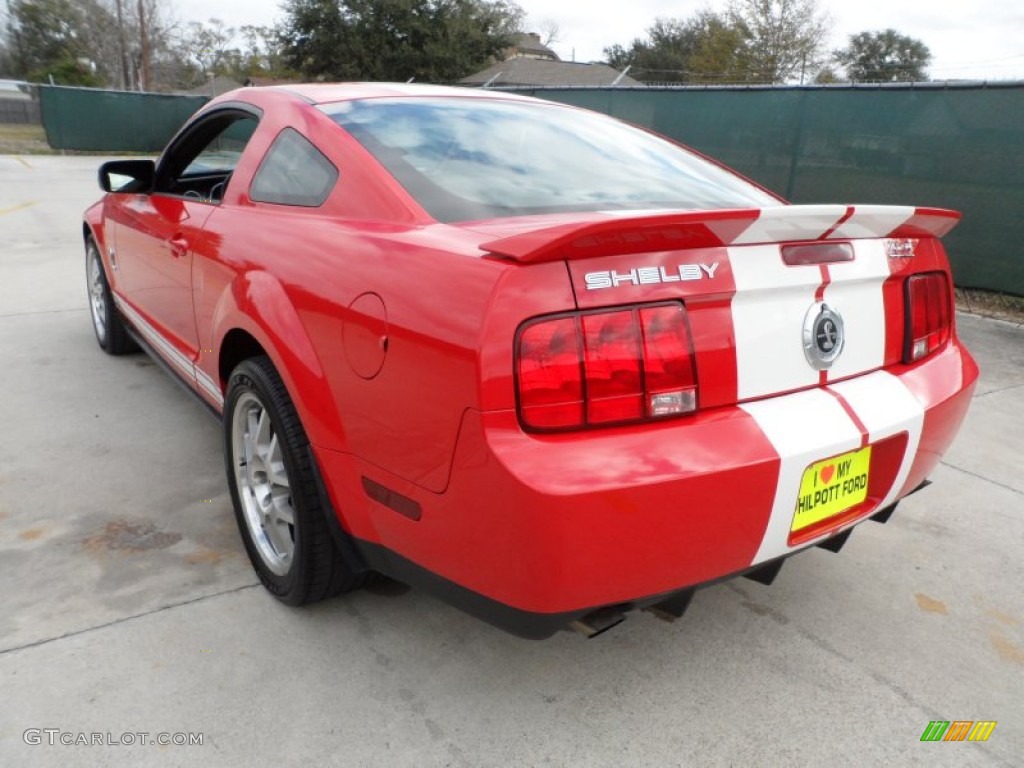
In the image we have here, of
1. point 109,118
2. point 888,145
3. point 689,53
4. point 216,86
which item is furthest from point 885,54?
point 888,145

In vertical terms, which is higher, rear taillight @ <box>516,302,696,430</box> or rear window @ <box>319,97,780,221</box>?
rear window @ <box>319,97,780,221</box>

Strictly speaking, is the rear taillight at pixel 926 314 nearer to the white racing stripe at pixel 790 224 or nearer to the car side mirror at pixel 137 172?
the white racing stripe at pixel 790 224

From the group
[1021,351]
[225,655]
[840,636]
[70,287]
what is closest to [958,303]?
[1021,351]

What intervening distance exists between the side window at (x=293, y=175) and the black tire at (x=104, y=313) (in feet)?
7.72

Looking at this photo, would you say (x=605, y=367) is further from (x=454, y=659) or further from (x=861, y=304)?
(x=454, y=659)

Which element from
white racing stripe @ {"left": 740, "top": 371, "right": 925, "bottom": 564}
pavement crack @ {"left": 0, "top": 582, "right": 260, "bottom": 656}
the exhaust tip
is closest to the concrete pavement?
pavement crack @ {"left": 0, "top": 582, "right": 260, "bottom": 656}

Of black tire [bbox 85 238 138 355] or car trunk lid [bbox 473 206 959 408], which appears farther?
black tire [bbox 85 238 138 355]

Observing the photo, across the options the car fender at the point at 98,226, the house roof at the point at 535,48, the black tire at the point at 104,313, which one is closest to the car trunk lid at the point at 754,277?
the car fender at the point at 98,226

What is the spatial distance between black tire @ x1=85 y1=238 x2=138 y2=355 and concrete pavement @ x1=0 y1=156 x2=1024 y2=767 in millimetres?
1535

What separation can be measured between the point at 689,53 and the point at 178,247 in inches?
2594

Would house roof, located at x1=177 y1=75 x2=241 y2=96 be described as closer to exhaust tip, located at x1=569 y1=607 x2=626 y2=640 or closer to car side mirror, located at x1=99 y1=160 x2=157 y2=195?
car side mirror, located at x1=99 y1=160 x2=157 y2=195

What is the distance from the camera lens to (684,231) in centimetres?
165

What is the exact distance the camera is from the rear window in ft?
7.02

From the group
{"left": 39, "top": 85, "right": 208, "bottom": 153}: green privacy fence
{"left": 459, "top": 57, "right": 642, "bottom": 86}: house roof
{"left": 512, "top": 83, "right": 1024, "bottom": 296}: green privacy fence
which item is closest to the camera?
{"left": 512, "top": 83, "right": 1024, "bottom": 296}: green privacy fence
